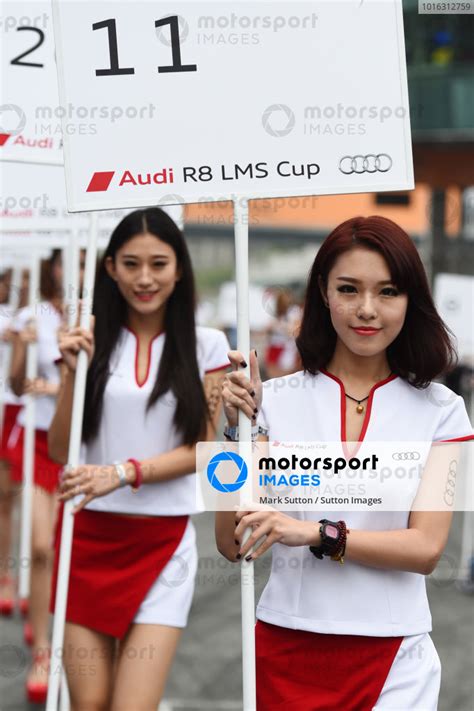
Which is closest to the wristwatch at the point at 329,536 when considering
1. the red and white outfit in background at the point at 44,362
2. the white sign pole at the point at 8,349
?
the red and white outfit in background at the point at 44,362

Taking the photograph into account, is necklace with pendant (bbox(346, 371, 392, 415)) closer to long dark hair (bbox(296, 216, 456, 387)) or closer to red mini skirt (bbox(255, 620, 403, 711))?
long dark hair (bbox(296, 216, 456, 387))

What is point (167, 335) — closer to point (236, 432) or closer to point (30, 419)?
point (236, 432)

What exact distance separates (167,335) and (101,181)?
106 cm

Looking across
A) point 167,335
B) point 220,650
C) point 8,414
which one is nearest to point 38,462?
point 8,414

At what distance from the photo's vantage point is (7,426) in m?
6.49

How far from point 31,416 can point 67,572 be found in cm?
254

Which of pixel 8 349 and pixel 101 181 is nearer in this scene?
pixel 101 181

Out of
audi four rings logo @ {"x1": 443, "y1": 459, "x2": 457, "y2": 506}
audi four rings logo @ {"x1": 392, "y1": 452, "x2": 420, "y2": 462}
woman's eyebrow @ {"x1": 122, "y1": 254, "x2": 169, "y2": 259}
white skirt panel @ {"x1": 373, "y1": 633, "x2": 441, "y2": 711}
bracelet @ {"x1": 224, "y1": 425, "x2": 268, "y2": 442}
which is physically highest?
woman's eyebrow @ {"x1": 122, "y1": 254, "x2": 169, "y2": 259}

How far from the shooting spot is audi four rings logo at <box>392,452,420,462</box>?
2713 millimetres

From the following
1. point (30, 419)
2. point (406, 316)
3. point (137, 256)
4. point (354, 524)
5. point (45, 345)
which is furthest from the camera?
point (45, 345)

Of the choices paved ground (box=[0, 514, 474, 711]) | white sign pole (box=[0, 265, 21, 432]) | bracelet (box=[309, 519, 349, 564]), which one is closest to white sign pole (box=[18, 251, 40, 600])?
white sign pole (box=[0, 265, 21, 432])

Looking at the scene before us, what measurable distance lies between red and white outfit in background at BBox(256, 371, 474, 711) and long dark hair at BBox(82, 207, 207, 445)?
37.7 inches

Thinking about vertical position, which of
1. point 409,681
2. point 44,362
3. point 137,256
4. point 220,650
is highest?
point 137,256

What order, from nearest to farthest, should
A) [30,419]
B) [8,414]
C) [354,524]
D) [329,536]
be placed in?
[329,536], [354,524], [30,419], [8,414]
